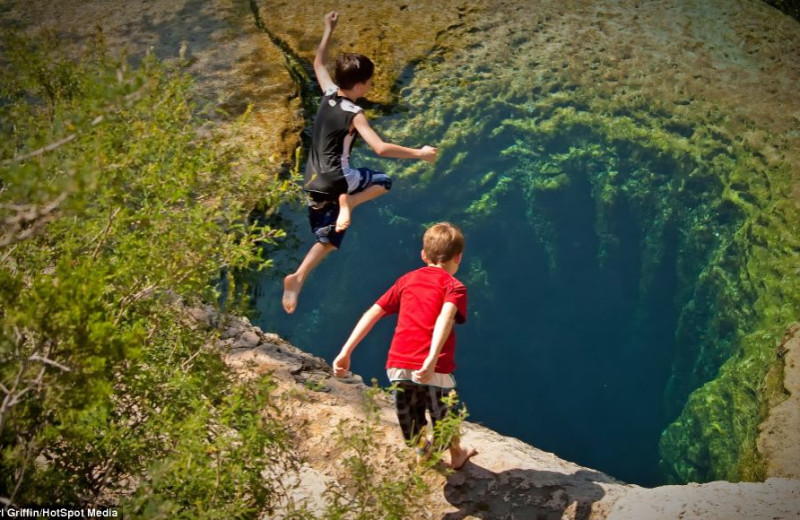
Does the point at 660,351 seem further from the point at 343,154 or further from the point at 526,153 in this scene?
the point at 343,154

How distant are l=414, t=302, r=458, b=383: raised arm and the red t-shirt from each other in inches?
1.8

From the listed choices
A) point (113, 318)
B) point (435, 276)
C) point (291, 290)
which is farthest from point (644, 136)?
point (113, 318)

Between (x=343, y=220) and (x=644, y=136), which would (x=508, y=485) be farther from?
(x=644, y=136)

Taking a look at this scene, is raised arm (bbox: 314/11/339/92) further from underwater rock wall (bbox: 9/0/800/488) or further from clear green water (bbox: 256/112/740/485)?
clear green water (bbox: 256/112/740/485)

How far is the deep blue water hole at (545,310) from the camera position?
585 cm

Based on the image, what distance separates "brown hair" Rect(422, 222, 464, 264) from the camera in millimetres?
3479

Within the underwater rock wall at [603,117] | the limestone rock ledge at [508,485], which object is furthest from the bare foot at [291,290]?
the underwater rock wall at [603,117]

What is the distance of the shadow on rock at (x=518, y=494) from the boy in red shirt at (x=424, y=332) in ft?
0.75

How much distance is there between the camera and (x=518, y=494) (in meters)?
3.57

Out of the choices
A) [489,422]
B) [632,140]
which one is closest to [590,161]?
[632,140]

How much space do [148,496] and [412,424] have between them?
1.37m

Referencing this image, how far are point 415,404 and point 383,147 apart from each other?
123 cm

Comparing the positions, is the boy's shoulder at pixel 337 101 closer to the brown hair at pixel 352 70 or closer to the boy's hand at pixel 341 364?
the brown hair at pixel 352 70

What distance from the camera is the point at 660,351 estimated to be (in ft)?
19.7
